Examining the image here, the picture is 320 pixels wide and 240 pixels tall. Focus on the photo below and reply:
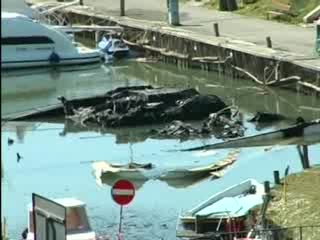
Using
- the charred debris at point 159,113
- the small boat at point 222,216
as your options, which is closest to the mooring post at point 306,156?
the charred debris at point 159,113

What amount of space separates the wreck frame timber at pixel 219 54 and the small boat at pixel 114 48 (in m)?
0.41

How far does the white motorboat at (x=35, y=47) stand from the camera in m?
39.4

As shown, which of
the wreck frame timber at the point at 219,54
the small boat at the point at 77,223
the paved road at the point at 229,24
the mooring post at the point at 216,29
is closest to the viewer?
the small boat at the point at 77,223

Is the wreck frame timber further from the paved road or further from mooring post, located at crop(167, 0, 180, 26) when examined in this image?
the paved road

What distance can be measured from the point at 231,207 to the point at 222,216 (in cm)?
43

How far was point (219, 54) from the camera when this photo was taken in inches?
1372

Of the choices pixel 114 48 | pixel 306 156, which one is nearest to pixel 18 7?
pixel 114 48

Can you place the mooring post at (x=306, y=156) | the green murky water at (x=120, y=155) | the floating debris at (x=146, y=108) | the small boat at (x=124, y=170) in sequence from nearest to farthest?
1. the green murky water at (x=120, y=155)
2. the small boat at (x=124, y=170)
3. the mooring post at (x=306, y=156)
4. the floating debris at (x=146, y=108)

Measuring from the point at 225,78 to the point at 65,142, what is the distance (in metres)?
9.14

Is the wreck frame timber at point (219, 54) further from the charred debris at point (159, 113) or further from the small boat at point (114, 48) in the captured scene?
the charred debris at point (159, 113)

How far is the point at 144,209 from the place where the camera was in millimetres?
18578

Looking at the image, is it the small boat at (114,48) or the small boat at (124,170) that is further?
the small boat at (114,48)

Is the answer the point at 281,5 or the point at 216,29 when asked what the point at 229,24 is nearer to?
the point at 281,5

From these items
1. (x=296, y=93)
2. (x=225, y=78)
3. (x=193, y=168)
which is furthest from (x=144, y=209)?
(x=225, y=78)
